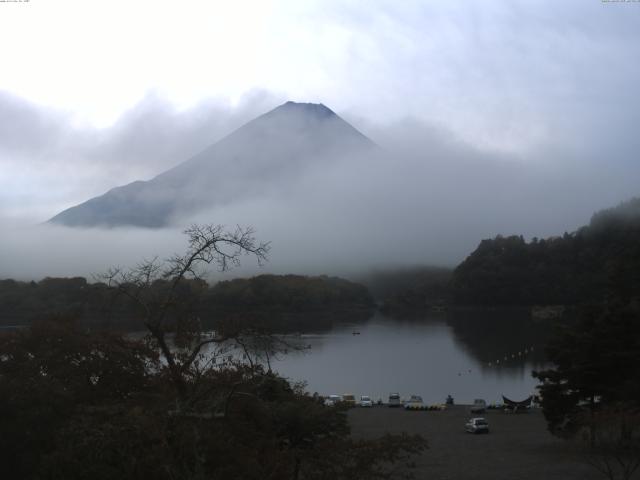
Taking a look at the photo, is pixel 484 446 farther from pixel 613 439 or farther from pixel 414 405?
pixel 414 405

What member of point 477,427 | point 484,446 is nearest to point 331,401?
point 477,427

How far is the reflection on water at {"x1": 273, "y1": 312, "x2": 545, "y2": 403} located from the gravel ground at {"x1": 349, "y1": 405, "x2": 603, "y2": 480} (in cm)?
258

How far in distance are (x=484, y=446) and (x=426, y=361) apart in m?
17.1

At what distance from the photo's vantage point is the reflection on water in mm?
21312

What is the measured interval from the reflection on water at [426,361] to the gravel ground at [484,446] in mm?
2581

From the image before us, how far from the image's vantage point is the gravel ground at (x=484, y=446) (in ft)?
29.7

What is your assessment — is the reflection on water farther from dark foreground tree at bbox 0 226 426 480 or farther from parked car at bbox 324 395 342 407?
dark foreground tree at bbox 0 226 426 480

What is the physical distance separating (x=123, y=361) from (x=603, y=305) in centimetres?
757

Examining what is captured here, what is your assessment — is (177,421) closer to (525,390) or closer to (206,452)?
(206,452)

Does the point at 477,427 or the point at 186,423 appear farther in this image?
the point at 477,427

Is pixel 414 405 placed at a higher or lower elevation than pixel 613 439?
lower

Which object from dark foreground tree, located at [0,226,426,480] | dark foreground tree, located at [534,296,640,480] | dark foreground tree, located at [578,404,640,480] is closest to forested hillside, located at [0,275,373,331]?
dark foreground tree, located at [534,296,640,480]

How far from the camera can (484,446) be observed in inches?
439

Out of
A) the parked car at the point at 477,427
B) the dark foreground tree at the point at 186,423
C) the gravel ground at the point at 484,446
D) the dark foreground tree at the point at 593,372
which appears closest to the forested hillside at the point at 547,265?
the gravel ground at the point at 484,446
